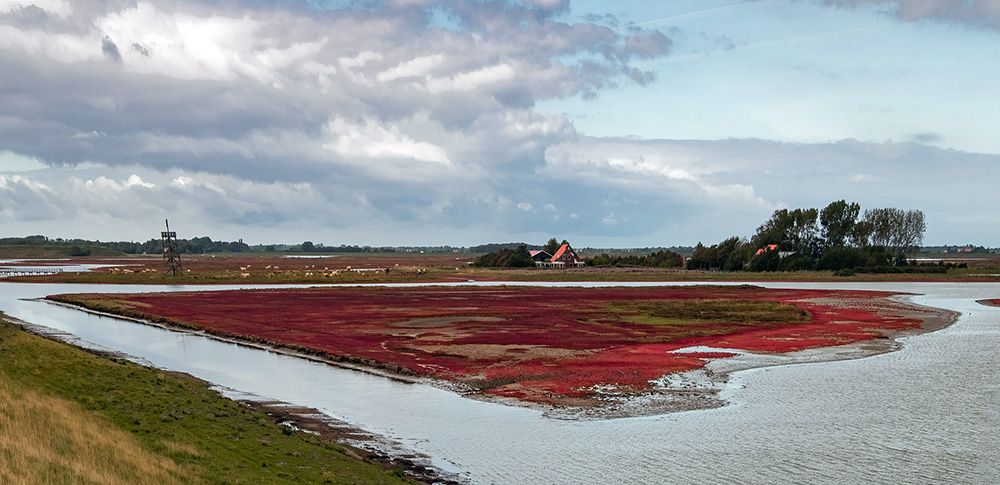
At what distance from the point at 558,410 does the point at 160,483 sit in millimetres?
16768

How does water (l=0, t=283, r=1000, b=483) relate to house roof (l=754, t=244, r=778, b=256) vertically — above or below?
below

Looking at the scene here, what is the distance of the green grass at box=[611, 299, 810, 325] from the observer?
65.0m

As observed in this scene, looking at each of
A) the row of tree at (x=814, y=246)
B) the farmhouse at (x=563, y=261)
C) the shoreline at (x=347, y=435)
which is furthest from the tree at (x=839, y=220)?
the shoreline at (x=347, y=435)

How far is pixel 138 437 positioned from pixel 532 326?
40.4 meters

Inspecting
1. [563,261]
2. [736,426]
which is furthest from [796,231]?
[736,426]

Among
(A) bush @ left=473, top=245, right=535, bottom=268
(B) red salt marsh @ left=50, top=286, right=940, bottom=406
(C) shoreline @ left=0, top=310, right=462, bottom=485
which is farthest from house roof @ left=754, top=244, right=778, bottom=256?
(C) shoreline @ left=0, top=310, right=462, bottom=485

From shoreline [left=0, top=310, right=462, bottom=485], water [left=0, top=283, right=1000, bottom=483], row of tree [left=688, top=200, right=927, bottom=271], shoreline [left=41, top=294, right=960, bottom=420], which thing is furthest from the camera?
row of tree [left=688, top=200, right=927, bottom=271]

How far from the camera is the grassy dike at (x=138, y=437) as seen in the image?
15922 millimetres

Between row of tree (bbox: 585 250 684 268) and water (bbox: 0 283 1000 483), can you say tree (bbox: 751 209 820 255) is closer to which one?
row of tree (bbox: 585 250 684 268)

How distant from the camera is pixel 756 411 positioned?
2986cm

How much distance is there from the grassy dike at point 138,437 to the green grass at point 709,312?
1657 inches

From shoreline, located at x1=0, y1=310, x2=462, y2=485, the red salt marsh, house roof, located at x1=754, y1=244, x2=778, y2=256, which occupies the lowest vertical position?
shoreline, located at x1=0, y1=310, x2=462, y2=485

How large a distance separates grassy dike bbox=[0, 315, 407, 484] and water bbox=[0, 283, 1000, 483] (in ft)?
12.1

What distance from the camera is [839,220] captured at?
16788 centimetres
